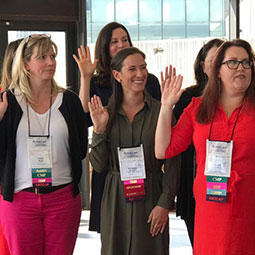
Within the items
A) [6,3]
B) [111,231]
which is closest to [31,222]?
[111,231]

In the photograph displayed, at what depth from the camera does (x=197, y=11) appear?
557cm

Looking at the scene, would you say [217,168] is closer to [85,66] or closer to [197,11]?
[85,66]

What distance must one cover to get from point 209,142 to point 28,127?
3.32ft

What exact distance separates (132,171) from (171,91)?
496mm

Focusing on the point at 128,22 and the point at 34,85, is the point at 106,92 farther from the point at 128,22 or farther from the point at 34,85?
the point at 128,22

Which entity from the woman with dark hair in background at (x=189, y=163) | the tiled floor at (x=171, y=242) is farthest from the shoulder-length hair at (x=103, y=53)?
the tiled floor at (x=171, y=242)

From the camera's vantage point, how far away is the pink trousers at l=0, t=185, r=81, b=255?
8.83 feet

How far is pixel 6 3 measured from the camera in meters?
5.39

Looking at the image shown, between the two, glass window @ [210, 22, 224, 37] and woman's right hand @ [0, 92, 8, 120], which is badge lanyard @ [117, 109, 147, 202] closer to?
woman's right hand @ [0, 92, 8, 120]

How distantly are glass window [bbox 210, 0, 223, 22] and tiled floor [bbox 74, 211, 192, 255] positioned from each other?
2.41m

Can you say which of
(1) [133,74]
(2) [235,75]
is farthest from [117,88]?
(2) [235,75]

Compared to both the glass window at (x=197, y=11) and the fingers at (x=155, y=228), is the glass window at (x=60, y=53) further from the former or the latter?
the fingers at (x=155, y=228)

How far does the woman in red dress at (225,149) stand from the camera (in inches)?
94.6

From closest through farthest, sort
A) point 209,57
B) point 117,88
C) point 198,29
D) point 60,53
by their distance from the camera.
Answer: point 117,88 < point 209,57 < point 198,29 < point 60,53
